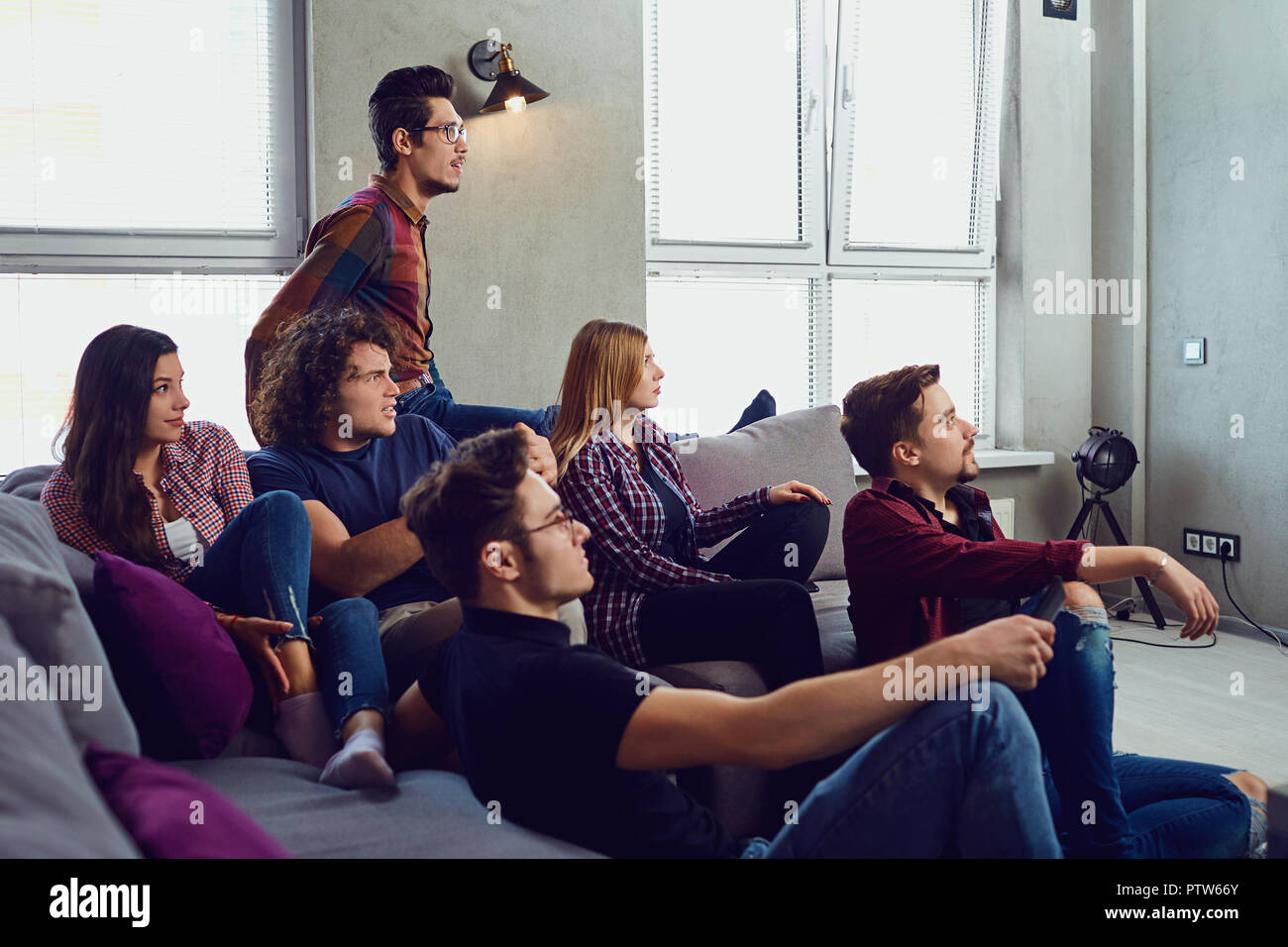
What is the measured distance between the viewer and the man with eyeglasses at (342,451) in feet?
7.10

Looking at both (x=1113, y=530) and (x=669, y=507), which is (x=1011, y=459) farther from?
(x=669, y=507)

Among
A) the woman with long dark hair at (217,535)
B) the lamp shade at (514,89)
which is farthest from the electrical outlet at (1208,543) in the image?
the woman with long dark hair at (217,535)

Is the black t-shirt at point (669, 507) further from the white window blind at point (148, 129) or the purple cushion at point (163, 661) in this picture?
the white window blind at point (148, 129)

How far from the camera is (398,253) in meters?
2.59

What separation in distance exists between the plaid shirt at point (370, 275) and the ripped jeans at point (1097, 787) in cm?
160

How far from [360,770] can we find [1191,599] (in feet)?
→ 4.48

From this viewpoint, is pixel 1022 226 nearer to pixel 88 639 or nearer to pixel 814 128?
pixel 814 128

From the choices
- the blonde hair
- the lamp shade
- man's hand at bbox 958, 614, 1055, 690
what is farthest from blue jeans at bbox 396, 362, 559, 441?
man's hand at bbox 958, 614, 1055, 690

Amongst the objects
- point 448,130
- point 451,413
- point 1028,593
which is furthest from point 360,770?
point 448,130

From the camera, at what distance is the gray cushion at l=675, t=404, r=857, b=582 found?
9.46 feet

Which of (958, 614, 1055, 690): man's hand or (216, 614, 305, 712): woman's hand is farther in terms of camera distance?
(216, 614, 305, 712): woman's hand

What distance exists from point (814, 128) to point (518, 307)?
5.04 ft

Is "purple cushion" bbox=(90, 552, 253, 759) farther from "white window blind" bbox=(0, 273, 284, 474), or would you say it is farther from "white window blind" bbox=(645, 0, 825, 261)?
"white window blind" bbox=(645, 0, 825, 261)

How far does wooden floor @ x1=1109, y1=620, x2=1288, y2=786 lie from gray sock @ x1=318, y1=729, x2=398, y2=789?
207 centimetres
